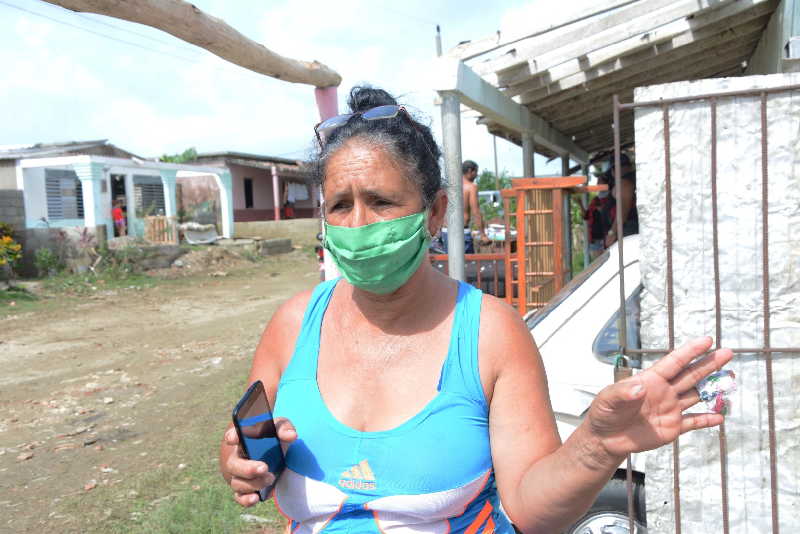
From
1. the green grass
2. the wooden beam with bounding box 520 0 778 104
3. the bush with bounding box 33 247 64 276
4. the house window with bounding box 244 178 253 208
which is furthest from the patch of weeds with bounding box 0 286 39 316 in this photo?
the house window with bounding box 244 178 253 208

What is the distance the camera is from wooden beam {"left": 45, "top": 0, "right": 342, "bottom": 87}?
9.57 ft

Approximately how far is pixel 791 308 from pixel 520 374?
135 cm

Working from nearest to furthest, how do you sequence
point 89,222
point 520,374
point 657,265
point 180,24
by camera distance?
point 520,374
point 657,265
point 180,24
point 89,222

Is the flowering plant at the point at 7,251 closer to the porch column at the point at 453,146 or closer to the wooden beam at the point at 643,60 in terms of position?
the wooden beam at the point at 643,60

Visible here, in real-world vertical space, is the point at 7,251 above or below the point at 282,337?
above

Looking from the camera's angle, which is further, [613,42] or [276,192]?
[276,192]

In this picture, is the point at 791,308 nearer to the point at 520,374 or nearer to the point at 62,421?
the point at 520,374

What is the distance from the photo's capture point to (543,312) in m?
3.38

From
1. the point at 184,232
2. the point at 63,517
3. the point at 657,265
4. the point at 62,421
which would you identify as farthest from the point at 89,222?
the point at 657,265

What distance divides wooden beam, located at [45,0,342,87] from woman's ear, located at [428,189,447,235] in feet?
6.49

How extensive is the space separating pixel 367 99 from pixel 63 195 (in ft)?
62.7

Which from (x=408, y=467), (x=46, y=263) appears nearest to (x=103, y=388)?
(x=408, y=467)

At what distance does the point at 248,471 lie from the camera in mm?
1479

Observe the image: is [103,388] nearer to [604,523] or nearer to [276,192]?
[604,523]
